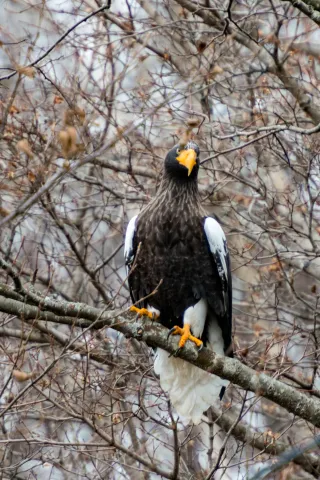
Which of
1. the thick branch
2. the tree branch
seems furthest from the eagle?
the thick branch

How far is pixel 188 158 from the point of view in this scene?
232 inches

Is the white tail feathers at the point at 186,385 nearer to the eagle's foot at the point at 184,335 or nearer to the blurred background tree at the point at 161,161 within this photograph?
the blurred background tree at the point at 161,161


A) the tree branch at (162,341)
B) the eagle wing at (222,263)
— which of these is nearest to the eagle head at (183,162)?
the eagle wing at (222,263)

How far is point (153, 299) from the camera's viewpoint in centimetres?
582

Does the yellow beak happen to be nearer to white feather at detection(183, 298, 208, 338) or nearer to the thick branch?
white feather at detection(183, 298, 208, 338)

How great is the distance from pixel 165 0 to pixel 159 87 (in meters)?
0.92

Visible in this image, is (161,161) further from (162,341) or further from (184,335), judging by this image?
(162,341)

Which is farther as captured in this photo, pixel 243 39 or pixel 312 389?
pixel 243 39

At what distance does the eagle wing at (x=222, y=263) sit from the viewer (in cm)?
571

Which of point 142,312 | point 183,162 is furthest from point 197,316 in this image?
point 183,162

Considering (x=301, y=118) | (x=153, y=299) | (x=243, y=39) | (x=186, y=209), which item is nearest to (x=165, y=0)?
(x=243, y=39)

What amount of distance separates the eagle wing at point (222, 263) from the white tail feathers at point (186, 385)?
30 centimetres

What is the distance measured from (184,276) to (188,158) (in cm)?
83

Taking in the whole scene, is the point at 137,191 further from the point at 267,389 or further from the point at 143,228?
the point at 267,389
